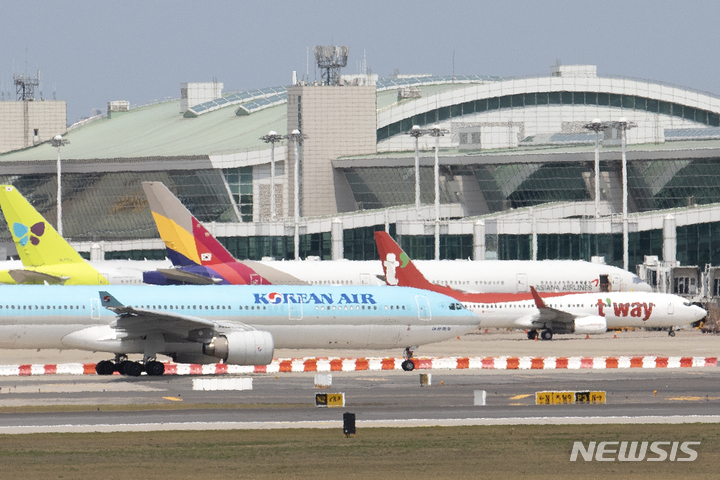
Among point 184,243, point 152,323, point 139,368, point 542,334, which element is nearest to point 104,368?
point 139,368

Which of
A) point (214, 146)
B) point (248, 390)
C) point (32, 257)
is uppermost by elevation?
point (214, 146)

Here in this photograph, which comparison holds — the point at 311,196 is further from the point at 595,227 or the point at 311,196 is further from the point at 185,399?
the point at 185,399

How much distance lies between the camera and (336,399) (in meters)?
36.3

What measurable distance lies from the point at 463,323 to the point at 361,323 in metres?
4.58

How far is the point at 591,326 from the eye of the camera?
69000mm

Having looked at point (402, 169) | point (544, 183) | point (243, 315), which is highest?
point (402, 169)

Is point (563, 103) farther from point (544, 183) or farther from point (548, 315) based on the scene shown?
point (548, 315)

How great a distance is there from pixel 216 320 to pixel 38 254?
20983mm

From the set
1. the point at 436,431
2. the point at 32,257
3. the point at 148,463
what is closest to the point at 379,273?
the point at 32,257

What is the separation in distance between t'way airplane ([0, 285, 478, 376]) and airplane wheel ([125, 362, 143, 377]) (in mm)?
38

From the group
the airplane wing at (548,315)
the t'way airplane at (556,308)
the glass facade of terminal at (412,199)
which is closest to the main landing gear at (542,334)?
the t'way airplane at (556,308)

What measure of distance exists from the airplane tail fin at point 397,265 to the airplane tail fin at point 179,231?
8917mm

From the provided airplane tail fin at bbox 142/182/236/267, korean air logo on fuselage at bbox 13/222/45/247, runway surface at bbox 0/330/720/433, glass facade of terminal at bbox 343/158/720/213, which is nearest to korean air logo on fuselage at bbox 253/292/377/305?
runway surface at bbox 0/330/720/433

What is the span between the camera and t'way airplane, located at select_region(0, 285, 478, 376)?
149 feet
